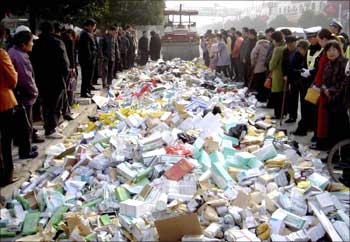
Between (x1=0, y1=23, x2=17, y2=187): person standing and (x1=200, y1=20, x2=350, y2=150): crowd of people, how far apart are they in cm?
397

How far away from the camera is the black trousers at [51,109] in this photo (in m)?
6.67

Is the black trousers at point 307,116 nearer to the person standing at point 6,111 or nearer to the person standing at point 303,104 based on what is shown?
the person standing at point 303,104

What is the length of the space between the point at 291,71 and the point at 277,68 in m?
0.88

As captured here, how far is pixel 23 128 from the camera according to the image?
5.44 m

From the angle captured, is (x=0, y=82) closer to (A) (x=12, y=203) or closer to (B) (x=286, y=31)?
(A) (x=12, y=203)

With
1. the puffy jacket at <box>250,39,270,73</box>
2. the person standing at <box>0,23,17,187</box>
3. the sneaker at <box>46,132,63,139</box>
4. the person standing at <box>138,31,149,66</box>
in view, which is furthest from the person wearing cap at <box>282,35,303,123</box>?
the person standing at <box>138,31,149,66</box>

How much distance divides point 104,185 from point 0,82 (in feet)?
5.04

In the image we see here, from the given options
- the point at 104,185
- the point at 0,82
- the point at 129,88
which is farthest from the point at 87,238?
the point at 129,88

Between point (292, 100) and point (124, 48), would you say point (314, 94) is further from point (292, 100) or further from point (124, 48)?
point (124, 48)

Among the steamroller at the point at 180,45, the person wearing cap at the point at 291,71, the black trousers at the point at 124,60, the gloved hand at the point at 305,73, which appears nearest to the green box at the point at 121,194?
the gloved hand at the point at 305,73

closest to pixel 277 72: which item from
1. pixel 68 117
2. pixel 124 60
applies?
pixel 68 117

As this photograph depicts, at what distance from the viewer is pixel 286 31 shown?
33.7ft

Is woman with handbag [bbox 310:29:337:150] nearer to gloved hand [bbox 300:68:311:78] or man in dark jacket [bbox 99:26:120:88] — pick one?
gloved hand [bbox 300:68:311:78]

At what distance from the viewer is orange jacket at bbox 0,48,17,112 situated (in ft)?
15.3
